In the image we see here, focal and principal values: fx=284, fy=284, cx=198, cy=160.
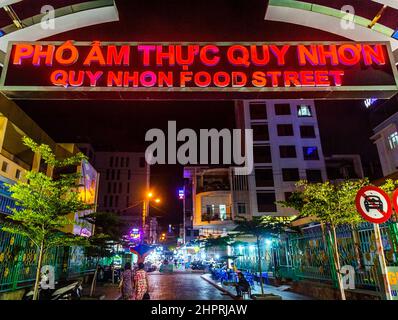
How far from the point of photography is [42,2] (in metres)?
6.45

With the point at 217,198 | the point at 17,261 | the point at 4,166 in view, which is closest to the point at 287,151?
the point at 217,198

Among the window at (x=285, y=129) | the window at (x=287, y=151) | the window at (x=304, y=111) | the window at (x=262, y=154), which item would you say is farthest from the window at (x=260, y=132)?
the window at (x=304, y=111)

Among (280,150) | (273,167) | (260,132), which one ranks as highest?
(260,132)

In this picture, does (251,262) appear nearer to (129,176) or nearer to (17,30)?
(17,30)

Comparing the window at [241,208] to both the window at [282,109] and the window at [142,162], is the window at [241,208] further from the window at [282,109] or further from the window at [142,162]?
the window at [142,162]

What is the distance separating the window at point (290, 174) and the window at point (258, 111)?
30.3 ft

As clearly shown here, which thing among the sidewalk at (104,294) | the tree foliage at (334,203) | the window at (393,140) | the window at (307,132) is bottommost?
the sidewalk at (104,294)

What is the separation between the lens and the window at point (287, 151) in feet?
140

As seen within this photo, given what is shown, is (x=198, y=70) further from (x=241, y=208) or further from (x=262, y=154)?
(x=262, y=154)

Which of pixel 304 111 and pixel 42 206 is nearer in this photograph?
pixel 42 206

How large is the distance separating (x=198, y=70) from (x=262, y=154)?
38136 mm

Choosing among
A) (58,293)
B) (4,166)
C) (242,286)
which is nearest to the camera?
(58,293)

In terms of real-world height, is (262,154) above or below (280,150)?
below

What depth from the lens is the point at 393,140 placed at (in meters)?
27.3
